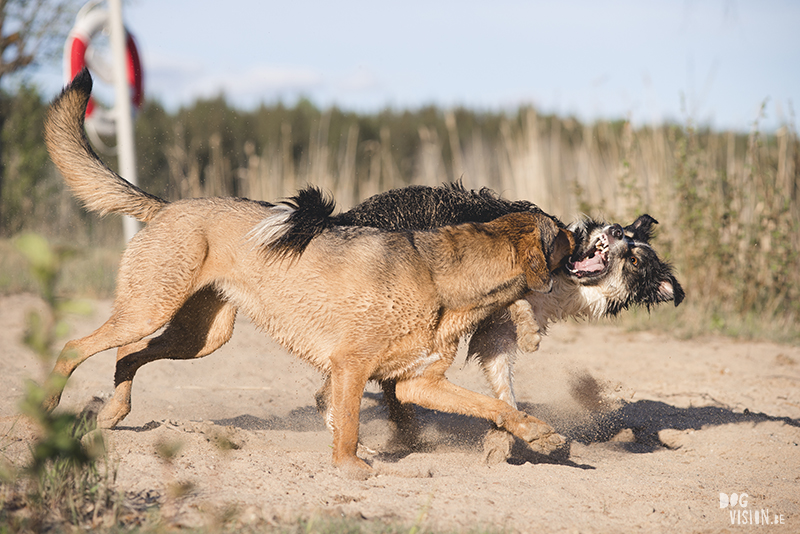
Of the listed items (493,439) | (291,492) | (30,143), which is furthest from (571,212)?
(30,143)

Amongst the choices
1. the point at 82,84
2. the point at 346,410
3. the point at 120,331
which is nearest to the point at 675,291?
the point at 346,410

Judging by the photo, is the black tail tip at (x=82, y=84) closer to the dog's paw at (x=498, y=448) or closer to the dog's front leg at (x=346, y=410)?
the dog's front leg at (x=346, y=410)

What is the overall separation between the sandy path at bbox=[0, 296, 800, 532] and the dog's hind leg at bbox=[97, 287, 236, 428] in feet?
1.55

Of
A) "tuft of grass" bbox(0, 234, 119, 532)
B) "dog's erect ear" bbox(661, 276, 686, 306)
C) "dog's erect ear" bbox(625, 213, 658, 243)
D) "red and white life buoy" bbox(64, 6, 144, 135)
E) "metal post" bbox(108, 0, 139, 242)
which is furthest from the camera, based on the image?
"metal post" bbox(108, 0, 139, 242)

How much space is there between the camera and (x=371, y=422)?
5.85 m

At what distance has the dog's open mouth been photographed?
522cm

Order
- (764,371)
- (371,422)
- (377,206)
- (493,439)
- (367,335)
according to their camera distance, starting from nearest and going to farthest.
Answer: (367,335), (493,439), (377,206), (371,422), (764,371)

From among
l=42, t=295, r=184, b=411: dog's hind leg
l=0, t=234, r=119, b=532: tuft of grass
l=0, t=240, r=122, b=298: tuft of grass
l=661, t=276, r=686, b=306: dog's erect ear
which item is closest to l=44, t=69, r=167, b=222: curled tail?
l=42, t=295, r=184, b=411: dog's hind leg

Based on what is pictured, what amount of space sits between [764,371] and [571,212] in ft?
13.2

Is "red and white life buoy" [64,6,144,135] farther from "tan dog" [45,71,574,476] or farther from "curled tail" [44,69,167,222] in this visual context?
"tan dog" [45,71,574,476]

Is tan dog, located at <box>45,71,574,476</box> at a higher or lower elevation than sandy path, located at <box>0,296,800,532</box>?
higher

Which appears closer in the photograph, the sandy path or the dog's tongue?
the sandy path

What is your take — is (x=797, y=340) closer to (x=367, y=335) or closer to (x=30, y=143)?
(x=367, y=335)

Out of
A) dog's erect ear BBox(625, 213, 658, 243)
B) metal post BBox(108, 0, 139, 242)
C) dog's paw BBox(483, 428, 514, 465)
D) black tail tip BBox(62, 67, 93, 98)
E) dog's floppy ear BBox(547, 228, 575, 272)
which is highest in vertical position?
metal post BBox(108, 0, 139, 242)
